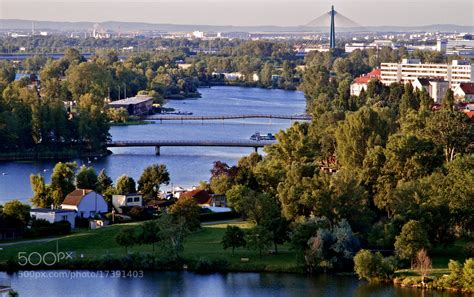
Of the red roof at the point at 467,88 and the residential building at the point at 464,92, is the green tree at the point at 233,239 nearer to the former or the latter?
the residential building at the point at 464,92

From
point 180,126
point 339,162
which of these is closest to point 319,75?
point 180,126

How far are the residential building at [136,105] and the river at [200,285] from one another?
2603cm

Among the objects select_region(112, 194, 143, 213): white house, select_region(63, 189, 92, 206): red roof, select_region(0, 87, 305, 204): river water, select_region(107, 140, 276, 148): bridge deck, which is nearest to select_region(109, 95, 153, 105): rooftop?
select_region(0, 87, 305, 204): river water

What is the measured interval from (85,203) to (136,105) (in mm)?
22936

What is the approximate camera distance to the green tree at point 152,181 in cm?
2108

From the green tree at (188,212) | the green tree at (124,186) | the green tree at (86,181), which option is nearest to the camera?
the green tree at (188,212)

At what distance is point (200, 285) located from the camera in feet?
49.4

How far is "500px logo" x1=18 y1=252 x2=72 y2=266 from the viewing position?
1584 centimetres

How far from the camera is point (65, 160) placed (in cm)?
2944

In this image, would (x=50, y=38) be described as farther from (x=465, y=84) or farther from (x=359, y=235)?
(x=359, y=235)

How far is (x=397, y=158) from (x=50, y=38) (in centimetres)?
9680

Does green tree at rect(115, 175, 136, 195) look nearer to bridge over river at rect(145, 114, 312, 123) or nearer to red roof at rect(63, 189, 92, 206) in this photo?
red roof at rect(63, 189, 92, 206)

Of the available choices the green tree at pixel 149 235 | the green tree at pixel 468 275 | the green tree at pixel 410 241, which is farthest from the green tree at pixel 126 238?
the green tree at pixel 468 275

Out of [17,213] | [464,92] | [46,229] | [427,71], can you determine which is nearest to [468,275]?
[46,229]
